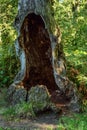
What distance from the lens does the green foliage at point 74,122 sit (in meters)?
5.96

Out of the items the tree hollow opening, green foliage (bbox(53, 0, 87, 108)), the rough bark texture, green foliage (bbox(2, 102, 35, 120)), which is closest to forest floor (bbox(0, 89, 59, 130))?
green foliage (bbox(2, 102, 35, 120))

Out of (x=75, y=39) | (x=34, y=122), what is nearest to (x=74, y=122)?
(x=34, y=122)

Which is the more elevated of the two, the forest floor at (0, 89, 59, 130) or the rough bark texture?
the rough bark texture

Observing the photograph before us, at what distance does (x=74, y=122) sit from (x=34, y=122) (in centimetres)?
90

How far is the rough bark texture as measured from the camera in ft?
25.3

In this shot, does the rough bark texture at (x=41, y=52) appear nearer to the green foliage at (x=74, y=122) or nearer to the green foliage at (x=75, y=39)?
the green foliage at (x=74, y=122)

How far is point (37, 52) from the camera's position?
881 cm

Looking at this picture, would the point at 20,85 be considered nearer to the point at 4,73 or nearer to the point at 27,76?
the point at 27,76

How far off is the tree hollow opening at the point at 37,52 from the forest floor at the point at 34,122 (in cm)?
139

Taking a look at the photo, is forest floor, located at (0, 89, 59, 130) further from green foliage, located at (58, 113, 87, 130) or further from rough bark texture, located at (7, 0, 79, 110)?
rough bark texture, located at (7, 0, 79, 110)

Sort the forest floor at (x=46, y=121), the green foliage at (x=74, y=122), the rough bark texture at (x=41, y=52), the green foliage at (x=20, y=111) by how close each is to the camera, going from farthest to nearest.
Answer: the rough bark texture at (x=41, y=52) < the green foliage at (x=20, y=111) < the forest floor at (x=46, y=121) < the green foliage at (x=74, y=122)

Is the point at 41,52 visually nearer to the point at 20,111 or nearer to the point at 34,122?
the point at 20,111

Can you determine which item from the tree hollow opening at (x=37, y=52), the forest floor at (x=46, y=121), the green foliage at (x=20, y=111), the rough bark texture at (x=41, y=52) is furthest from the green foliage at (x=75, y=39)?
the green foliage at (x=20, y=111)

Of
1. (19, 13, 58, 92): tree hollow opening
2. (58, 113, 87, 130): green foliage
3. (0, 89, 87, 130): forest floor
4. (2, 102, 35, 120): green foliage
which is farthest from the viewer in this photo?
(19, 13, 58, 92): tree hollow opening
